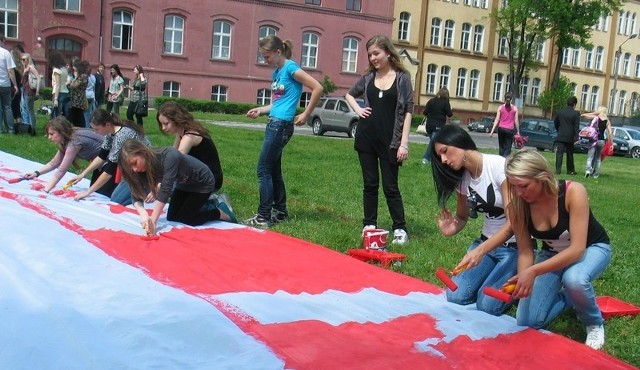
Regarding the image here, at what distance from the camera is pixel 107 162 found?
7.02m

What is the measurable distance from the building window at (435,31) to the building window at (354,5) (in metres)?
6.51

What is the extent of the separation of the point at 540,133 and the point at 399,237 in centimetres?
2664

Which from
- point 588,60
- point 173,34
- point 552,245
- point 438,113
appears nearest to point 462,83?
point 588,60

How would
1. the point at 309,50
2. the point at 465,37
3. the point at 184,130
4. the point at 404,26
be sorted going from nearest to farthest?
the point at 184,130 → the point at 309,50 → the point at 404,26 → the point at 465,37

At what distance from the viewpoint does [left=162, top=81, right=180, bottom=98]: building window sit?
37062mm

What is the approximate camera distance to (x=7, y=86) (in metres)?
13.0

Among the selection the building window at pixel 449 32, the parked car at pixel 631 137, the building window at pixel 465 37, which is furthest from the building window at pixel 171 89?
the parked car at pixel 631 137

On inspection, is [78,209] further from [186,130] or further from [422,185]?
[422,185]

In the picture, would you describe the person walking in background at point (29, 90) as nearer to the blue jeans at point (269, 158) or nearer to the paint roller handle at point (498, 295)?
the blue jeans at point (269, 158)

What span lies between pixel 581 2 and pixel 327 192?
43.9 m

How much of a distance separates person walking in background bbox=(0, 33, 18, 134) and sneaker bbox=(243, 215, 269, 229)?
8.21 metres

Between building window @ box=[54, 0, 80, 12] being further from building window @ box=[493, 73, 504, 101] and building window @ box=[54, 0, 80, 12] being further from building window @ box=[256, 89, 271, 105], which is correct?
building window @ box=[493, 73, 504, 101]

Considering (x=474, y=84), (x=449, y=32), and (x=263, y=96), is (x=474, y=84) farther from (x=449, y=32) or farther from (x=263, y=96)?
(x=263, y=96)

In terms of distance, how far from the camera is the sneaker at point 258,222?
6.70m
